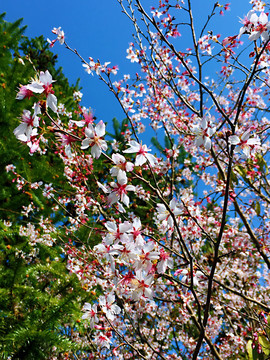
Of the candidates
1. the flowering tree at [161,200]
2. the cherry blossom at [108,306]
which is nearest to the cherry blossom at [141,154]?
the flowering tree at [161,200]

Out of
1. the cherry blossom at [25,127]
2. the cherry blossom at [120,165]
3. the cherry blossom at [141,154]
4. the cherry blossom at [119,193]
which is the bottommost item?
the cherry blossom at [25,127]

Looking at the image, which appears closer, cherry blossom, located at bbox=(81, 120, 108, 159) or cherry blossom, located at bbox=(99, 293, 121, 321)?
cherry blossom, located at bbox=(81, 120, 108, 159)

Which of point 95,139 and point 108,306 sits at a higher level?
point 95,139

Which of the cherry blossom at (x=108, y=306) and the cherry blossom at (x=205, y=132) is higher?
the cherry blossom at (x=205, y=132)

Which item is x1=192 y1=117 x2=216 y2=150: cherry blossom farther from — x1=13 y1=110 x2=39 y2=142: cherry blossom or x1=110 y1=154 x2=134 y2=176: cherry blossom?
x1=13 y1=110 x2=39 y2=142: cherry blossom

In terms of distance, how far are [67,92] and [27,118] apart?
7.00 metres

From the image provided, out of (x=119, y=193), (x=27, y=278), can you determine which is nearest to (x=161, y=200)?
(x=119, y=193)

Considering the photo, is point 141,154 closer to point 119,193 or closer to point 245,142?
point 119,193

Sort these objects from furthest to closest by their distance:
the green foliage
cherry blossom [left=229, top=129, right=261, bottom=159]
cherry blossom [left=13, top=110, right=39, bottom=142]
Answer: the green foliage, cherry blossom [left=229, top=129, right=261, bottom=159], cherry blossom [left=13, top=110, right=39, bottom=142]

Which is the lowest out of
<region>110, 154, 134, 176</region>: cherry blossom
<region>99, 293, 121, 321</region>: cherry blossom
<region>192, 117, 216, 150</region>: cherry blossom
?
<region>99, 293, 121, 321</region>: cherry blossom

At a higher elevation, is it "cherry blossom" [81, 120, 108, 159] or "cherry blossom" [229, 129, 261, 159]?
"cherry blossom" [229, 129, 261, 159]

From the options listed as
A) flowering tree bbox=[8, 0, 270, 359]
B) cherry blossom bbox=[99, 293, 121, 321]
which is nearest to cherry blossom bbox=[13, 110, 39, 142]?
flowering tree bbox=[8, 0, 270, 359]

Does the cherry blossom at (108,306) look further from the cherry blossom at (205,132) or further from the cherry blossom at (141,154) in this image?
the cherry blossom at (205,132)

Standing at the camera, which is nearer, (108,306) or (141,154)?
(141,154)
